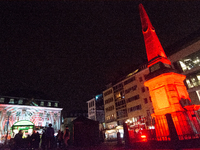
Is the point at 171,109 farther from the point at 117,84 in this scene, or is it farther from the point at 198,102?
the point at 117,84

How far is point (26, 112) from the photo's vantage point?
1658 inches

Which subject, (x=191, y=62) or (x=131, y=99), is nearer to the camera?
(x=191, y=62)

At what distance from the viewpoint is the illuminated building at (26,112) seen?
3838cm

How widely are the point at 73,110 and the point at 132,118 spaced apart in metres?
43.2

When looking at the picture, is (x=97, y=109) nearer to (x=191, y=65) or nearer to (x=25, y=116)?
(x=25, y=116)

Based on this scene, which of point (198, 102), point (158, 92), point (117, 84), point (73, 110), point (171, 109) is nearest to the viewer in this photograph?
point (171, 109)

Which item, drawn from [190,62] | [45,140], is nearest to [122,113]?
[190,62]

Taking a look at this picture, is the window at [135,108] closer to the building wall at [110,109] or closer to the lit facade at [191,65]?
the building wall at [110,109]

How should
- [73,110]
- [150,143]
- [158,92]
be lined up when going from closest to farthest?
[150,143]
[158,92]
[73,110]

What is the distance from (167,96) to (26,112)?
1751 inches

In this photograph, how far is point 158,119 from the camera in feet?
30.1

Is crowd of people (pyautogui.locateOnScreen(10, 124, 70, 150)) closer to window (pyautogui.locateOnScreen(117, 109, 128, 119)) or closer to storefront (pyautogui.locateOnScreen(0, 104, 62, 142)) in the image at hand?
storefront (pyautogui.locateOnScreen(0, 104, 62, 142))

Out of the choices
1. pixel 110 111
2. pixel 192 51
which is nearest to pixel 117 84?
pixel 110 111

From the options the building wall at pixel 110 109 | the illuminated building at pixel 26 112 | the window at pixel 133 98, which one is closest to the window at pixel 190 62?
the window at pixel 133 98
